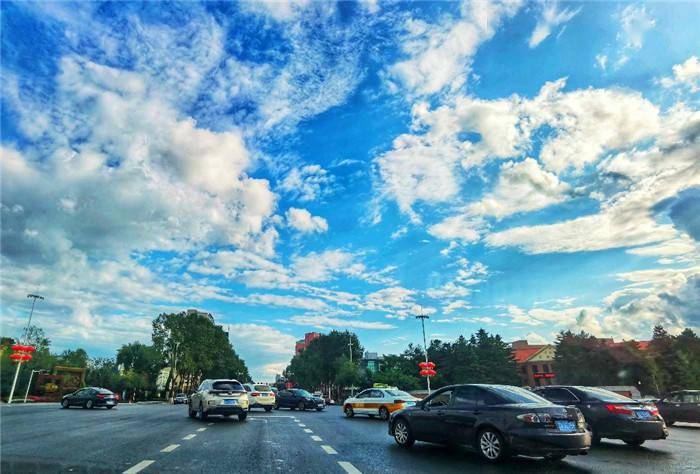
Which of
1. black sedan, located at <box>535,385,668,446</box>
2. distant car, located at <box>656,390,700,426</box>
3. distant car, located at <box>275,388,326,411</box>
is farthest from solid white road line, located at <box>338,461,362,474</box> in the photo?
distant car, located at <box>275,388,326,411</box>

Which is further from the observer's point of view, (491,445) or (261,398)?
(261,398)

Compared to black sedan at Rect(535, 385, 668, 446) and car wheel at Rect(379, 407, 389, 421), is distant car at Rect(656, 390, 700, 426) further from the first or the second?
car wheel at Rect(379, 407, 389, 421)

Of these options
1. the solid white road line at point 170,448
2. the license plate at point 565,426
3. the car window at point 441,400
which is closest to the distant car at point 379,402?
the car window at point 441,400

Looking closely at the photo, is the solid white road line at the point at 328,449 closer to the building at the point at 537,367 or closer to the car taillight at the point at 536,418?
the car taillight at the point at 536,418

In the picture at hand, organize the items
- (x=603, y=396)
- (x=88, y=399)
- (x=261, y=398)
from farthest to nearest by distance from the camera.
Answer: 1. (x=88, y=399)
2. (x=261, y=398)
3. (x=603, y=396)

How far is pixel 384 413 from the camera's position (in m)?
21.2

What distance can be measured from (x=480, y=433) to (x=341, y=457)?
9.02 feet

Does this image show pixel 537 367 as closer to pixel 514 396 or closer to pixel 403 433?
pixel 403 433

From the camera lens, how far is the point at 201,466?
745 cm

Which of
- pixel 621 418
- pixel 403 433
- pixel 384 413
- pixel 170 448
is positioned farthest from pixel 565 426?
pixel 384 413

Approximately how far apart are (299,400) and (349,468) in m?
25.6

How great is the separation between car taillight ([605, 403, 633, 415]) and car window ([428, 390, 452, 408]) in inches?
174

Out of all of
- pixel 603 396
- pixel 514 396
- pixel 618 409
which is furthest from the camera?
pixel 603 396

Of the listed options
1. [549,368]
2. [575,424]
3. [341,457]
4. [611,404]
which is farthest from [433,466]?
[549,368]
